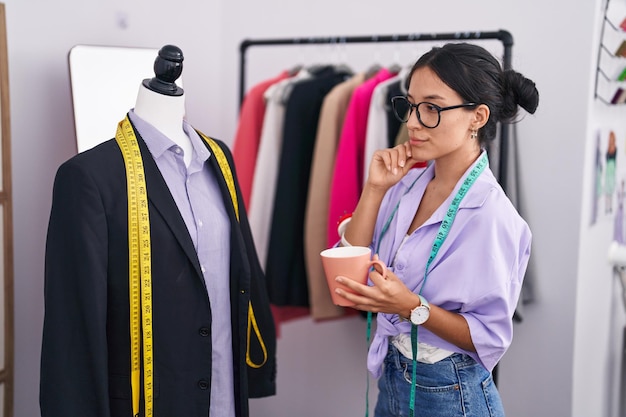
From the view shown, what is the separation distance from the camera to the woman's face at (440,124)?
1.51m

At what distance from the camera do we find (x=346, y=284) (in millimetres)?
1449

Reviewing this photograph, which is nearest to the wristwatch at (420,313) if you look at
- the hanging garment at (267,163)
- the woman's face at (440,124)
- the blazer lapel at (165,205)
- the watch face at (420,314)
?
the watch face at (420,314)

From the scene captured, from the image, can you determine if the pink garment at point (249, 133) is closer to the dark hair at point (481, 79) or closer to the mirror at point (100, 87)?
the mirror at point (100, 87)

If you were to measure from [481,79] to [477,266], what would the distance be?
42 cm

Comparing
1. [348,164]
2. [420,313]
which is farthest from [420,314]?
[348,164]

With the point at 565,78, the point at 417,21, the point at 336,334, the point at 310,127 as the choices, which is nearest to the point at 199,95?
the point at 310,127

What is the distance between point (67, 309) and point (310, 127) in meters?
1.42

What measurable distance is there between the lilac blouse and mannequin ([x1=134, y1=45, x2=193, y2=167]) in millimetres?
611

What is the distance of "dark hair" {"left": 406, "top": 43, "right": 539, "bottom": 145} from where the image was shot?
4.93ft

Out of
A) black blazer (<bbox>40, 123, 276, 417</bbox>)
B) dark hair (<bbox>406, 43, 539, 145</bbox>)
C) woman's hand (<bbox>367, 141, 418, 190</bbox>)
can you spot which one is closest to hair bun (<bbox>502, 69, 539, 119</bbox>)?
dark hair (<bbox>406, 43, 539, 145</bbox>)

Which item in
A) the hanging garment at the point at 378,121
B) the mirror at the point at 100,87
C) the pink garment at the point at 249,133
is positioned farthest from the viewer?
the pink garment at the point at 249,133

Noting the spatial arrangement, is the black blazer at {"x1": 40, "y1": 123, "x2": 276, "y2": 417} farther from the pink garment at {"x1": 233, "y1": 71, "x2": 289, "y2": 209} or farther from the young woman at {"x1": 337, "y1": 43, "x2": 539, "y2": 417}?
the pink garment at {"x1": 233, "y1": 71, "x2": 289, "y2": 209}

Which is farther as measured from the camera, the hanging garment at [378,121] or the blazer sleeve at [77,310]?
the hanging garment at [378,121]

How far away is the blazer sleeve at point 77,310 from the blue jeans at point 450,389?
664 millimetres
